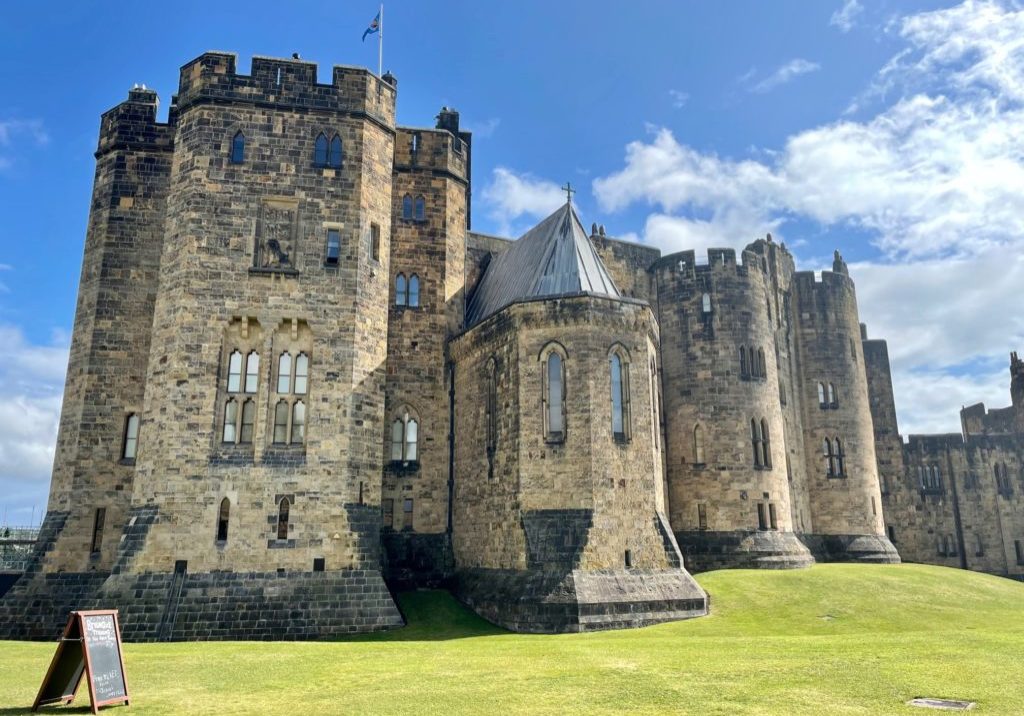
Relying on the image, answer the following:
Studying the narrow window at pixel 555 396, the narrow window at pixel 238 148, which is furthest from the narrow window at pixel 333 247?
the narrow window at pixel 555 396

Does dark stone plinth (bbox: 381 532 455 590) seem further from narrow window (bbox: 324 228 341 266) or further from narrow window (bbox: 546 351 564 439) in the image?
narrow window (bbox: 324 228 341 266)

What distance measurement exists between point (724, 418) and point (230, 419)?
69.6 ft

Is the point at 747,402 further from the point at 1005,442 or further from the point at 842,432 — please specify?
the point at 1005,442

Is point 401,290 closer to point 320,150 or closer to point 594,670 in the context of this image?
point 320,150

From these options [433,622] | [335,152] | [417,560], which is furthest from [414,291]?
[433,622]

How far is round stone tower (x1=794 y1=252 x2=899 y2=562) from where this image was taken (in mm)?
40406

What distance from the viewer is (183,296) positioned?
26.0m

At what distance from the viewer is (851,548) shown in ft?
131

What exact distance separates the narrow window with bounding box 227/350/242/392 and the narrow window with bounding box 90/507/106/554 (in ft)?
22.9

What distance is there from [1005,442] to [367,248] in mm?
43890

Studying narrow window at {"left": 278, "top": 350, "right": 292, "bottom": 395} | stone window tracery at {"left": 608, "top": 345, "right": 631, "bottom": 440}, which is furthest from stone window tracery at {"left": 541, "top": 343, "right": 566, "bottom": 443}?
narrow window at {"left": 278, "top": 350, "right": 292, "bottom": 395}

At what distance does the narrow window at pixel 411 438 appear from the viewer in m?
30.1

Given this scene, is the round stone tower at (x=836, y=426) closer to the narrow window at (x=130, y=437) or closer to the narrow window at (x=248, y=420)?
the narrow window at (x=248, y=420)

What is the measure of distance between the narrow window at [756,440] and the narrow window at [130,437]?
83.7ft
